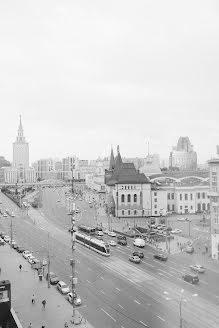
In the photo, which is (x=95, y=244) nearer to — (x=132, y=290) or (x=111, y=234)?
(x=111, y=234)

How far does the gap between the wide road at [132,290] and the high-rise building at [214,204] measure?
3956 millimetres

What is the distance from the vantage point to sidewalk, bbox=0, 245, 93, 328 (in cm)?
2362

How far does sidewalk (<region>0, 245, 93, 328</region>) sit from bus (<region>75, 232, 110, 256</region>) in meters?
7.46

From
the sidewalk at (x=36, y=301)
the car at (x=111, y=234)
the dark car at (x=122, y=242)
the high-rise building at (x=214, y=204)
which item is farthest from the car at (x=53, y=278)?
the car at (x=111, y=234)

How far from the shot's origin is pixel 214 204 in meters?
38.5

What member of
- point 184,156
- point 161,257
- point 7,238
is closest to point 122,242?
point 161,257

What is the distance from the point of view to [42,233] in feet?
176

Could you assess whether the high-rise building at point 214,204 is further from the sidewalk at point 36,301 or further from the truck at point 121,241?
the sidewalk at point 36,301

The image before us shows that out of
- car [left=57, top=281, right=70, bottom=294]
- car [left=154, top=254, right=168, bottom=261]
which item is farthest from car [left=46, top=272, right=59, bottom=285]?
car [left=154, top=254, right=168, bottom=261]

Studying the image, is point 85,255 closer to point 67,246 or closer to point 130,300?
point 67,246

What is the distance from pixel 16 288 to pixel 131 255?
1332 centimetres

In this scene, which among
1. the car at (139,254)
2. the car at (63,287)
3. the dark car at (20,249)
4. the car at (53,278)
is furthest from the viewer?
the dark car at (20,249)

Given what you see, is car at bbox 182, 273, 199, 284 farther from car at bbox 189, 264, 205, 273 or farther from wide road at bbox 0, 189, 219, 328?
car at bbox 189, 264, 205, 273

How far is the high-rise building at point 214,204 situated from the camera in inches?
1489
